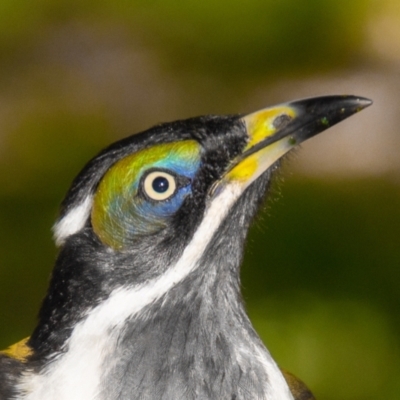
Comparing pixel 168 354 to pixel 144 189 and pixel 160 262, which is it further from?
pixel 144 189

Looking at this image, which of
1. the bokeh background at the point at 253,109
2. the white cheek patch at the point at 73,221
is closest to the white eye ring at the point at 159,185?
the white cheek patch at the point at 73,221

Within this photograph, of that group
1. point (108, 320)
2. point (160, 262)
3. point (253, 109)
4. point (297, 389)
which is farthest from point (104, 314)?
point (253, 109)

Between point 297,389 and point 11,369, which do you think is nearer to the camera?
point 11,369

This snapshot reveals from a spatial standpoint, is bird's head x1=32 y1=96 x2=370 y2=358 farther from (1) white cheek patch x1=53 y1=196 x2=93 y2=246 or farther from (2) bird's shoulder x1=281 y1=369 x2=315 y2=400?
(2) bird's shoulder x1=281 y1=369 x2=315 y2=400

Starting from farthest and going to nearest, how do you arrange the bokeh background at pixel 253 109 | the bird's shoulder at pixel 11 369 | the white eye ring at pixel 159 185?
the bokeh background at pixel 253 109, the bird's shoulder at pixel 11 369, the white eye ring at pixel 159 185

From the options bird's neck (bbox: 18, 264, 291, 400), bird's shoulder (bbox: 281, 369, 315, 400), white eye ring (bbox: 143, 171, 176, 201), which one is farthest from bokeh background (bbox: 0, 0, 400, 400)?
white eye ring (bbox: 143, 171, 176, 201)

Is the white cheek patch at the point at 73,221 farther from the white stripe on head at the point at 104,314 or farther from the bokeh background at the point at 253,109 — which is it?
the bokeh background at the point at 253,109
